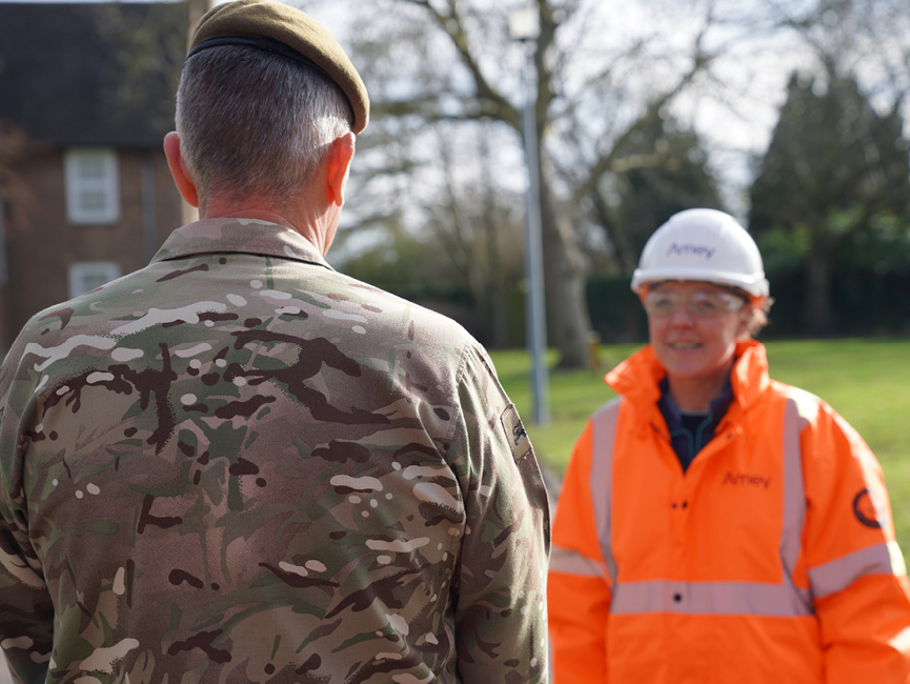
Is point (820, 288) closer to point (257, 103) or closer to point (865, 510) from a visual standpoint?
point (865, 510)

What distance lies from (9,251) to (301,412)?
84.8ft

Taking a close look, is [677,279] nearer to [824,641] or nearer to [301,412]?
[824,641]

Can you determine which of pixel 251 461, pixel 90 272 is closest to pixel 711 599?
pixel 251 461

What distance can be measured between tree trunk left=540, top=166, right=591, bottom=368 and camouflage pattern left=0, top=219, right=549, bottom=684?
2129 cm

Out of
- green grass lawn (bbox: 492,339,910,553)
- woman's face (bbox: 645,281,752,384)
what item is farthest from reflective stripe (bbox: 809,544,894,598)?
green grass lawn (bbox: 492,339,910,553)

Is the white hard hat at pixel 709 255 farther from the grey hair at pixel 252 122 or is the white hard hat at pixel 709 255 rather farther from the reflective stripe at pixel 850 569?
the grey hair at pixel 252 122

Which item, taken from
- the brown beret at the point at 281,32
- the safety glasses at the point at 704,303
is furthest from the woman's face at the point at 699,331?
the brown beret at the point at 281,32

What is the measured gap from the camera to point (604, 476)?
2.62m

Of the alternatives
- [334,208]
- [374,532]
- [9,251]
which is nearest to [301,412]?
[374,532]

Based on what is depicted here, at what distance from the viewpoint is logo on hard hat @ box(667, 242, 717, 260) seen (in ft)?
8.98

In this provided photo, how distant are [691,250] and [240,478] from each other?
1.89m

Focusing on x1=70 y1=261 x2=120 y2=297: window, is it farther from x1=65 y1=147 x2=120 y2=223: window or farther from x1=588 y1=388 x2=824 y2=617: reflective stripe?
x1=588 y1=388 x2=824 y2=617: reflective stripe

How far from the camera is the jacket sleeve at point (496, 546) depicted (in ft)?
4.59

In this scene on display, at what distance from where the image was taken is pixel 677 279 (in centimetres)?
278
